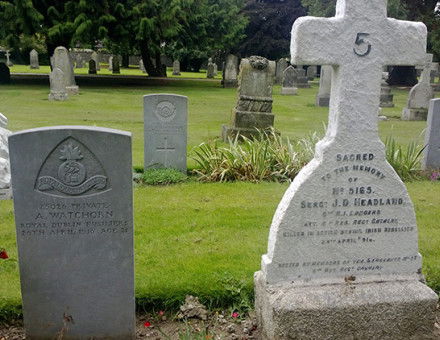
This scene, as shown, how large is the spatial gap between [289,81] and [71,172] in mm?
23412

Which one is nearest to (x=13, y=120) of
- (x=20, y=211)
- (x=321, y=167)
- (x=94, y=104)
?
(x=94, y=104)

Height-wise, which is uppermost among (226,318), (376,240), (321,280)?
(376,240)

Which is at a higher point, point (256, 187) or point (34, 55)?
point (34, 55)

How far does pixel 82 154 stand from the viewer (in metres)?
3.30

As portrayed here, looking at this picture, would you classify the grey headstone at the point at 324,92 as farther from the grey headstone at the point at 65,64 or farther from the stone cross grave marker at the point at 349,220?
the stone cross grave marker at the point at 349,220

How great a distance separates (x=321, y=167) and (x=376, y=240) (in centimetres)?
73

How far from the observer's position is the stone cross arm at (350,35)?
10.6 feet

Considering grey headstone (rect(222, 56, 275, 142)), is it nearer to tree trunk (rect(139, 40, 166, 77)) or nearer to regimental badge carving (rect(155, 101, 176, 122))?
regimental badge carving (rect(155, 101, 176, 122))

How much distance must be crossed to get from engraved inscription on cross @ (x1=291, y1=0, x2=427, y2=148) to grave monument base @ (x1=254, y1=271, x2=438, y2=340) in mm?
1089

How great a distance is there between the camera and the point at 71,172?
10.8ft

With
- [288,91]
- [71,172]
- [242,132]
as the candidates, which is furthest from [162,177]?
[288,91]

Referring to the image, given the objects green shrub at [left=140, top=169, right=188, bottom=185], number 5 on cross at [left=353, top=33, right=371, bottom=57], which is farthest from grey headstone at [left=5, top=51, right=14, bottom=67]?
number 5 on cross at [left=353, top=33, right=371, bottom=57]

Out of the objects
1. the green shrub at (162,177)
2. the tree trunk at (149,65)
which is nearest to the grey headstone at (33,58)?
the tree trunk at (149,65)

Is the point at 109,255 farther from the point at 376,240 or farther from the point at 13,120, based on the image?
the point at 13,120
